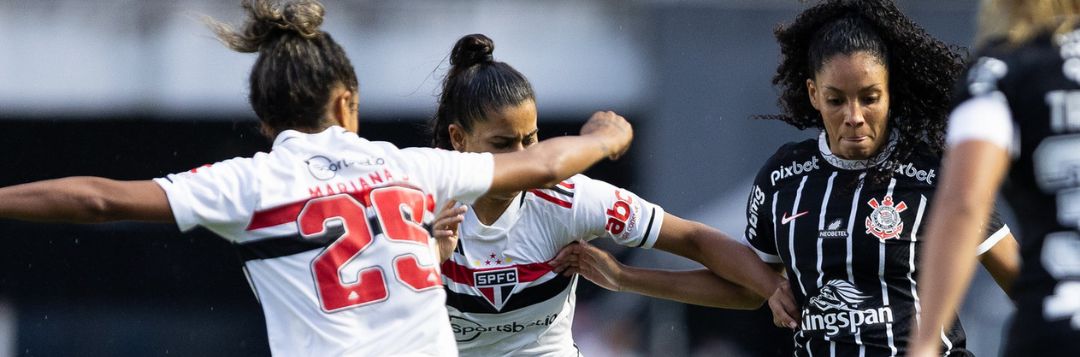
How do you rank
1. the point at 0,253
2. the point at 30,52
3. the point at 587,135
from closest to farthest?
the point at 587,135 < the point at 0,253 < the point at 30,52

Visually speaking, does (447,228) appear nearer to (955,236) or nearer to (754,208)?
(754,208)

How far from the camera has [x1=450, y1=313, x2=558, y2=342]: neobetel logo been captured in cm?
442

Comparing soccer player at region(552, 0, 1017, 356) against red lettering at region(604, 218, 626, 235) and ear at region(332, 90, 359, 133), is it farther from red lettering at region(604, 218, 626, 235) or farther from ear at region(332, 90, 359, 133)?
ear at region(332, 90, 359, 133)

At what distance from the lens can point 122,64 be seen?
10156 millimetres

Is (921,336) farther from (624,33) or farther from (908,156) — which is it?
(624,33)

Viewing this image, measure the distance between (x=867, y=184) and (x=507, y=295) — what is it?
118cm

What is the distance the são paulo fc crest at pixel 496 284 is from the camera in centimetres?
438

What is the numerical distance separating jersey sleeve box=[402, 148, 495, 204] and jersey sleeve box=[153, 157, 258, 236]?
380 millimetres

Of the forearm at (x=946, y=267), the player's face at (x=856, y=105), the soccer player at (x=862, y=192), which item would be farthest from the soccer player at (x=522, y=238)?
the forearm at (x=946, y=267)

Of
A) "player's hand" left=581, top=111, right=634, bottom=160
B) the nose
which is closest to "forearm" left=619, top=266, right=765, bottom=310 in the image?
the nose

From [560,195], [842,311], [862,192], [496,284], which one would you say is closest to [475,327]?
[496,284]

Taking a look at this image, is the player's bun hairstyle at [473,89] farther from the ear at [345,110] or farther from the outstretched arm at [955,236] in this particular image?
the outstretched arm at [955,236]

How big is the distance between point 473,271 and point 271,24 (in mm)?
1289

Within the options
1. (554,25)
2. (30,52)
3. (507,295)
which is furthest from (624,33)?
(507,295)
